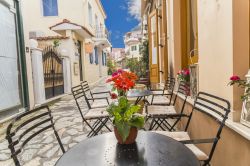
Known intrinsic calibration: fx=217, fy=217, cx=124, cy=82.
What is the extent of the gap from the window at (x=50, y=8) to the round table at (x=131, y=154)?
12.4 meters

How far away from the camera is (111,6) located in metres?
28.1

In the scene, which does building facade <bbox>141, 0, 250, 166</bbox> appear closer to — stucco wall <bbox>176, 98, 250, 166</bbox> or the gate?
stucco wall <bbox>176, 98, 250, 166</bbox>

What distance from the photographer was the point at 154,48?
682cm

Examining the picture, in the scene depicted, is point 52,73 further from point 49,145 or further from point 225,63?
point 225,63

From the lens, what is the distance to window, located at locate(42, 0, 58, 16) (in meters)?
12.5

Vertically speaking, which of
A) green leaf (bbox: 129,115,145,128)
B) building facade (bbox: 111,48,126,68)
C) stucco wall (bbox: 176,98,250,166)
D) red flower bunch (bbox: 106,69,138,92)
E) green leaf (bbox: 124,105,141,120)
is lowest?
stucco wall (bbox: 176,98,250,166)

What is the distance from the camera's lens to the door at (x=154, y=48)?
20.8ft

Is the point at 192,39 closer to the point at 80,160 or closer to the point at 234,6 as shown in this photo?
the point at 234,6

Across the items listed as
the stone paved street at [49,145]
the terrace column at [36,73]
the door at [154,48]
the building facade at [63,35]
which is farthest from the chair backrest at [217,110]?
the terrace column at [36,73]

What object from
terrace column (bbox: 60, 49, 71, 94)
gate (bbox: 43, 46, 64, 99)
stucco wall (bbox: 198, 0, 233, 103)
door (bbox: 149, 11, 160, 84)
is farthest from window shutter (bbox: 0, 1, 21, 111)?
stucco wall (bbox: 198, 0, 233, 103)

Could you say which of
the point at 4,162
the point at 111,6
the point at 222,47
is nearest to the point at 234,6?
the point at 222,47

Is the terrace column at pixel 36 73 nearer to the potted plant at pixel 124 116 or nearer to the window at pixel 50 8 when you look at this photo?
the potted plant at pixel 124 116

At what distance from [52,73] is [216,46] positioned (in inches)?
273

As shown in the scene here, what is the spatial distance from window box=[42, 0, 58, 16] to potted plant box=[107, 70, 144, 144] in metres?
12.3
